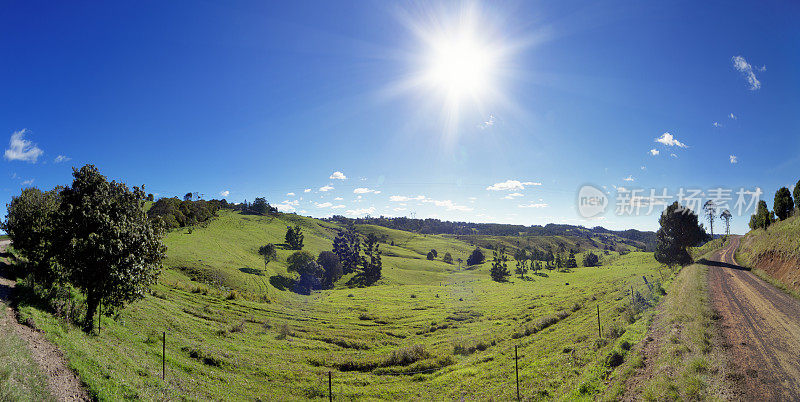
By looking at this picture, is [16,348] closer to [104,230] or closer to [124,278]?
[124,278]

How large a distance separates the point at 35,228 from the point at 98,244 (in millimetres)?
10983

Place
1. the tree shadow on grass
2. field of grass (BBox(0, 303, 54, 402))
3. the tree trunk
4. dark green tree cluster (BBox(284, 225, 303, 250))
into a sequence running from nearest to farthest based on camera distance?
1. field of grass (BBox(0, 303, 54, 402))
2. the tree trunk
3. the tree shadow on grass
4. dark green tree cluster (BBox(284, 225, 303, 250))

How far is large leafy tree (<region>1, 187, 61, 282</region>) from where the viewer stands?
871 inches

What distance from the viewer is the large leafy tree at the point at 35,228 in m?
22.1

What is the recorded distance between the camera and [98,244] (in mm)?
19312

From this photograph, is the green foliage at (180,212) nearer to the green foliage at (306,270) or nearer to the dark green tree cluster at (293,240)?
the dark green tree cluster at (293,240)

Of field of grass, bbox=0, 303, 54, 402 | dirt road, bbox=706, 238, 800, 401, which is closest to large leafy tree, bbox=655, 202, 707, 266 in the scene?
dirt road, bbox=706, 238, 800, 401

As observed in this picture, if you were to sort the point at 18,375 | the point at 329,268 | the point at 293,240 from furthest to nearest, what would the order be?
the point at 293,240 → the point at 329,268 → the point at 18,375

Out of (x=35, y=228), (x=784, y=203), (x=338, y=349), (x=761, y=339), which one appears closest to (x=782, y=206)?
(x=784, y=203)

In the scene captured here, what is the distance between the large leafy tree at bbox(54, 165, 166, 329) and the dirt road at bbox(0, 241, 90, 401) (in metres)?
3.72

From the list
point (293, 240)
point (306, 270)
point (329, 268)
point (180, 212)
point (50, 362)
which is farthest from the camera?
point (293, 240)

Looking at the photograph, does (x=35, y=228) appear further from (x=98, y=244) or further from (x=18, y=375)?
(x=18, y=375)

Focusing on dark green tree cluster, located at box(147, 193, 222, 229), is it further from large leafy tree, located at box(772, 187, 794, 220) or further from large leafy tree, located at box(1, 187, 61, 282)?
large leafy tree, located at box(772, 187, 794, 220)

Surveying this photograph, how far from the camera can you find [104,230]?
1959 cm
